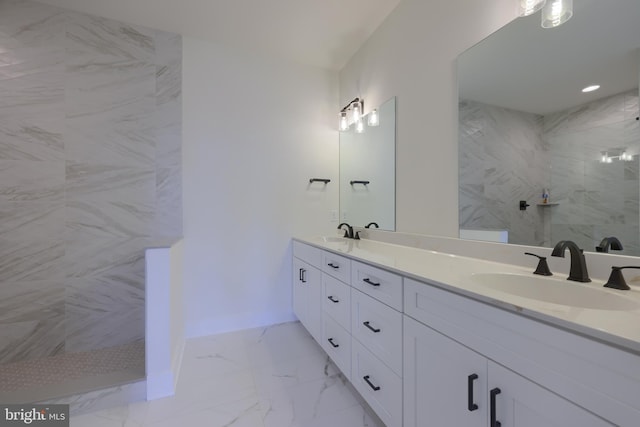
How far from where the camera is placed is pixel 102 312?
205 centimetres

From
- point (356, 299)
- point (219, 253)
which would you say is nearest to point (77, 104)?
point (219, 253)

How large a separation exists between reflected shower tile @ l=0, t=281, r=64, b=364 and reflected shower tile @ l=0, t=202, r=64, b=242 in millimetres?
343

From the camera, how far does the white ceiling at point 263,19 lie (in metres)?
1.92

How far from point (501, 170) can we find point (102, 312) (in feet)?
9.49

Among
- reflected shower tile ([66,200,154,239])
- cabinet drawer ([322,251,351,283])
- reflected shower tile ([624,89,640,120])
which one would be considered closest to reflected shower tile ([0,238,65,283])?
reflected shower tile ([66,200,154,239])

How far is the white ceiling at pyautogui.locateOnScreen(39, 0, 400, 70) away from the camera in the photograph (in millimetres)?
1923

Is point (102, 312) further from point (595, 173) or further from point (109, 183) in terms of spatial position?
point (595, 173)

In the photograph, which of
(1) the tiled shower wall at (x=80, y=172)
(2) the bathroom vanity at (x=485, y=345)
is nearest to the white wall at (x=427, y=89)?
(2) the bathroom vanity at (x=485, y=345)

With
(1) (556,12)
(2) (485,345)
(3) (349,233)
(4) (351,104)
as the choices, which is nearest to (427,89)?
(1) (556,12)

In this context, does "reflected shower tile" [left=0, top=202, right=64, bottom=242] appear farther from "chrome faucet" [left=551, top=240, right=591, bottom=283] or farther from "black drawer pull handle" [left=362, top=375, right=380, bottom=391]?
"chrome faucet" [left=551, top=240, right=591, bottom=283]

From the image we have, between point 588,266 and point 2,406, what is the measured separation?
2.81m

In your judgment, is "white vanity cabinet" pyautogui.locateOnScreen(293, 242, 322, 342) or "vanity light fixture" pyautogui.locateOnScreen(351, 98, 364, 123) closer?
"white vanity cabinet" pyautogui.locateOnScreen(293, 242, 322, 342)

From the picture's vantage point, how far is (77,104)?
199cm

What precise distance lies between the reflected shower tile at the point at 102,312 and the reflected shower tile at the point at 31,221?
1.30ft
